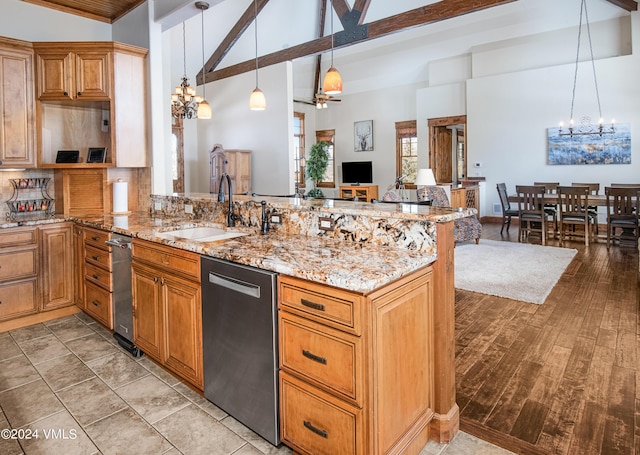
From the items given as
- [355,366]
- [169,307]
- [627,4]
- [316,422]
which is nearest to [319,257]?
[355,366]

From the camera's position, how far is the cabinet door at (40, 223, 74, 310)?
3.55 meters

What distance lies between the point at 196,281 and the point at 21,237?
7.17 feet

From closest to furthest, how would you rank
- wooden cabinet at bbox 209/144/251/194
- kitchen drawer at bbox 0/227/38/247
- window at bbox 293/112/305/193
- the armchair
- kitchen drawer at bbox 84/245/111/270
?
kitchen drawer at bbox 84/245/111/270, kitchen drawer at bbox 0/227/38/247, the armchair, wooden cabinet at bbox 209/144/251/194, window at bbox 293/112/305/193

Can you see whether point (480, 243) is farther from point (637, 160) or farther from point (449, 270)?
point (449, 270)

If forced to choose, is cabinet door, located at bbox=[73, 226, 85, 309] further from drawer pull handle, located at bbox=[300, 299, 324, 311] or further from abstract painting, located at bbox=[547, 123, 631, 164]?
abstract painting, located at bbox=[547, 123, 631, 164]

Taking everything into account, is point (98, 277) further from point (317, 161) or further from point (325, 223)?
point (317, 161)

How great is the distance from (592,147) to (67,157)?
908 cm

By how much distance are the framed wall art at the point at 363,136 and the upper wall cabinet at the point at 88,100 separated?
884 cm

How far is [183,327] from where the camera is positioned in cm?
234

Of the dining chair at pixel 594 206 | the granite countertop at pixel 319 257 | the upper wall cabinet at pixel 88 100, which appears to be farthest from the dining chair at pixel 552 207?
the upper wall cabinet at pixel 88 100

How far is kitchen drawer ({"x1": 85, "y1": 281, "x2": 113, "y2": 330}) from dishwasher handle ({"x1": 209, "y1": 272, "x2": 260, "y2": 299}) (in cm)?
155

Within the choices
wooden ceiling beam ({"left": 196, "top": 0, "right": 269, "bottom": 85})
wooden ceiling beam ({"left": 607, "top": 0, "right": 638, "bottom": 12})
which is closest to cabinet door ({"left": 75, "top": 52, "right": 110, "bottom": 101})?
wooden ceiling beam ({"left": 196, "top": 0, "right": 269, "bottom": 85})

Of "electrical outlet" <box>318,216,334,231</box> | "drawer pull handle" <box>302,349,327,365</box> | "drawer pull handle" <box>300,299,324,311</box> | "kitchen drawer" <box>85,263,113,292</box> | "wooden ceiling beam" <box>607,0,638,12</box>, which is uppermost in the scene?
"wooden ceiling beam" <box>607,0,638,12</box>

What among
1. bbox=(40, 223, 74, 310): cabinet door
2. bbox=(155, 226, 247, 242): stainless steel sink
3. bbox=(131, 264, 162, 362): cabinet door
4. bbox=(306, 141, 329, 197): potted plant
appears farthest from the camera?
bbox=(306, 141, 329, 197): potted plant
